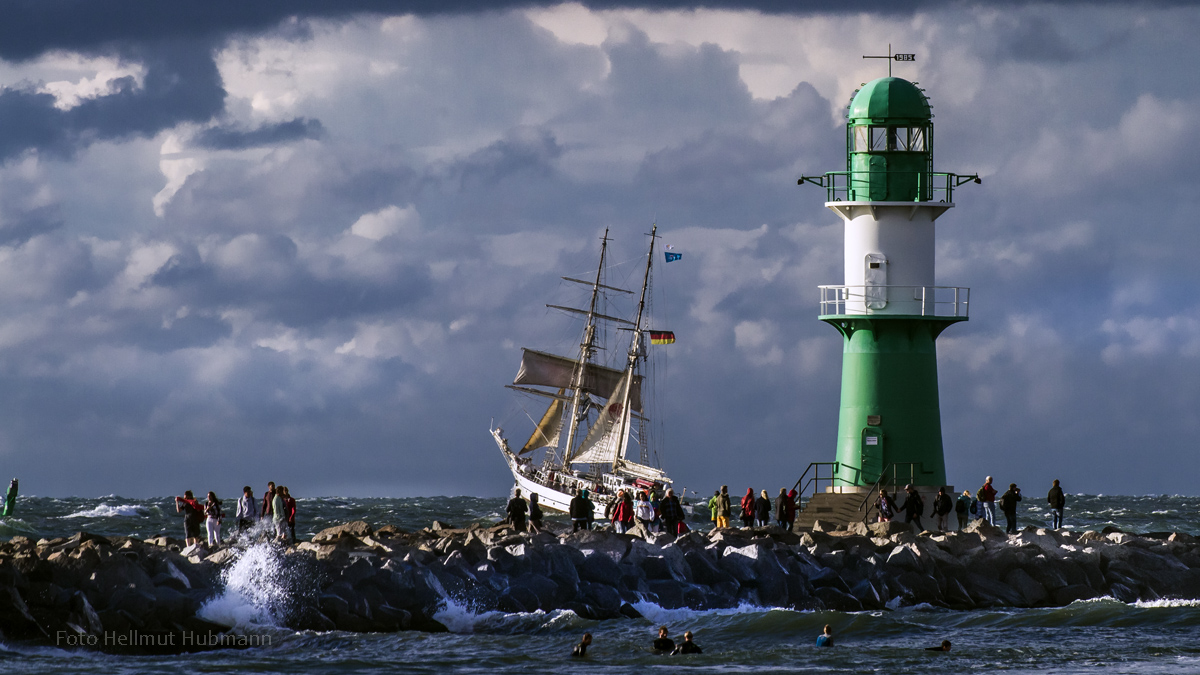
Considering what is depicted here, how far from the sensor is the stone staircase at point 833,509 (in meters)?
33.5

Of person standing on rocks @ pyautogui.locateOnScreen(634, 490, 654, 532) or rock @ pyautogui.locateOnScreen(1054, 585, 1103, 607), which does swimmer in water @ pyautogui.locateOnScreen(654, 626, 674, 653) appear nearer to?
rock @ pyautogui.locateOnScreen(1054, 585, 1103, 607)

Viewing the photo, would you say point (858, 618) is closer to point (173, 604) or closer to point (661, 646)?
point (661, 646)

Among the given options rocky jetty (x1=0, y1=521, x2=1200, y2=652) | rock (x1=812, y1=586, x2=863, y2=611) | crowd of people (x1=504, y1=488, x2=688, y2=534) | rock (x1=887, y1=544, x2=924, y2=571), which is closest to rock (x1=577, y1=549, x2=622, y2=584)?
rocky jetty (x1=0, y1=521, x2=1200, y2=652)

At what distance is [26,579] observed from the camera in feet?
78.0

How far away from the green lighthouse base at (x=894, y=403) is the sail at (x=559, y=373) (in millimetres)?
48430

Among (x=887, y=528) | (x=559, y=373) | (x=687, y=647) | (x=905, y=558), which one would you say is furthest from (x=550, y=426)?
(x=687, y=647)

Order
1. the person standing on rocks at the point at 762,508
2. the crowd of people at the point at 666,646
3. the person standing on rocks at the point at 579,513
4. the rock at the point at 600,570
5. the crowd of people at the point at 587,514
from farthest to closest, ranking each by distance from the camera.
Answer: the person standing on rocks at the point at 762,508 → the crowd of people at the point at 587,514 → the person standing on rocks at the point at 579,513 → the rock at the point at 600,570 → the crowd of people at the point at 666,646

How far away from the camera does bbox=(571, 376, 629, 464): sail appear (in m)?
80.2

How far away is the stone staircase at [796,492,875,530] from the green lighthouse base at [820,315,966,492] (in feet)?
1.01

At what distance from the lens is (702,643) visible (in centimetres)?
2462

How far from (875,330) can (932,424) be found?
7.43 ft

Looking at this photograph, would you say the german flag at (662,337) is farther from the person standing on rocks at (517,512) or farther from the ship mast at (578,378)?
the person standing on rocks at (517,512)

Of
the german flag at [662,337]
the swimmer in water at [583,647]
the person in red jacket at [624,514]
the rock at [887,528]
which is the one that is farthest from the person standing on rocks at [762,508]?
the german flag at [662,337]

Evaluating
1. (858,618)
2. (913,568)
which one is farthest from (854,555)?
(858,618)
